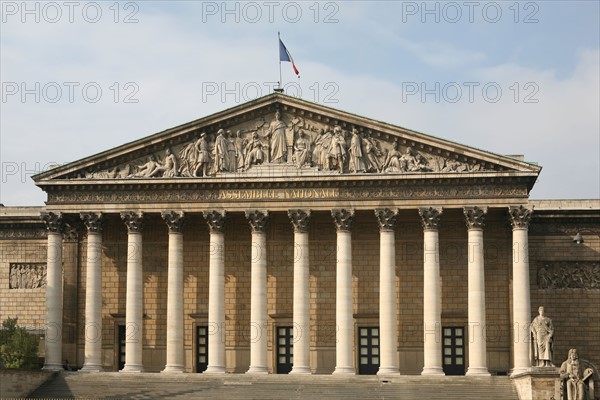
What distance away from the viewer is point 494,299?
58.8m

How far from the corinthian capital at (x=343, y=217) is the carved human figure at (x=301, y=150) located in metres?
2.69

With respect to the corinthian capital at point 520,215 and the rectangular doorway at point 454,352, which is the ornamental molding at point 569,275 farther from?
the corinthian capital at point 520,215

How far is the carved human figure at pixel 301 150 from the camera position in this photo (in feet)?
188

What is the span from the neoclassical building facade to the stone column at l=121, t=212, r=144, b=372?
7 centimetres

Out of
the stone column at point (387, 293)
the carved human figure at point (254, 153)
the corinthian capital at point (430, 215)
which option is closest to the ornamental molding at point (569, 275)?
the corinthian capital at point (430, 215)

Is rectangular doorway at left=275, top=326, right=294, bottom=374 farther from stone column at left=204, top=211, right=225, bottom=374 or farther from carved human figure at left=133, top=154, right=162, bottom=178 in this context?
carved human figure at left=133, top=154, right=162, bottom=178

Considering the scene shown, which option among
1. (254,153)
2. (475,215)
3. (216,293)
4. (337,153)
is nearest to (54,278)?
(216,293)

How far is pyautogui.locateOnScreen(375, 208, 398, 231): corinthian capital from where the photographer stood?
56531 mm

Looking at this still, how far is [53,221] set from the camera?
58188 millimetres

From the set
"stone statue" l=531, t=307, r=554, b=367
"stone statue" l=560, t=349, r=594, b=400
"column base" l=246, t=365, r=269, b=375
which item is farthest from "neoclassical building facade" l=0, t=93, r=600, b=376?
"stone statue" l=560, t=349, r=594, b=400

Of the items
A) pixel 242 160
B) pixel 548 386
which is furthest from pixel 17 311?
pixel 548 386

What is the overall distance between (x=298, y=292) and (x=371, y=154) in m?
7.22

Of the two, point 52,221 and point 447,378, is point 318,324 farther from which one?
point 52,221

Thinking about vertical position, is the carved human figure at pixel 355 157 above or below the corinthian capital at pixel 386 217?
above
